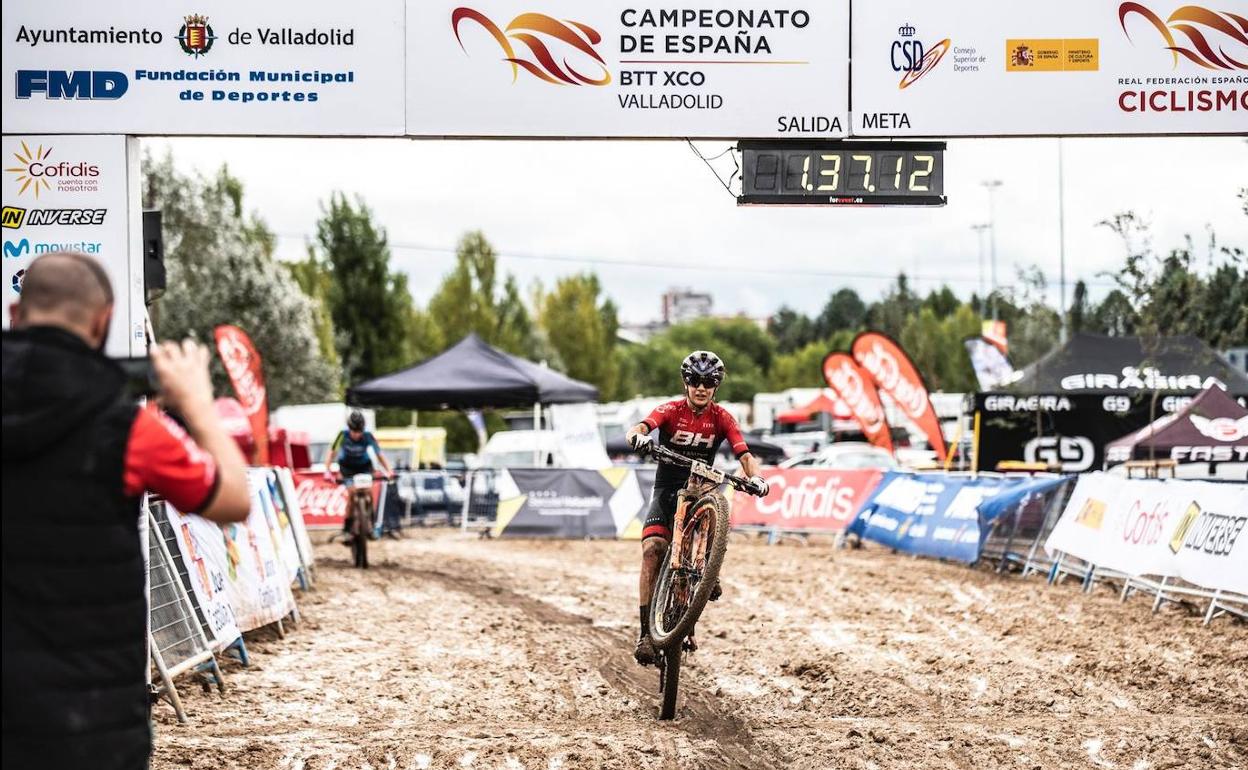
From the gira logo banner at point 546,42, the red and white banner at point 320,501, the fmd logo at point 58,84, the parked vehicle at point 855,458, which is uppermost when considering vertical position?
the gira logo banner at point 546,42

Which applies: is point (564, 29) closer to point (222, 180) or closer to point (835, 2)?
point (835, 2)

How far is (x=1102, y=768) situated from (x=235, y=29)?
6.87 meters

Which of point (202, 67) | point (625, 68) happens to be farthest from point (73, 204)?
point (625, 68)

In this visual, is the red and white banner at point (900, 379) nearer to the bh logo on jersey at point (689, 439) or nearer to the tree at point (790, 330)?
the bh logo on jersey at point (689, 439)

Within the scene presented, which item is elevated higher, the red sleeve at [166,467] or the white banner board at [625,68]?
the white banner board at [625,68]

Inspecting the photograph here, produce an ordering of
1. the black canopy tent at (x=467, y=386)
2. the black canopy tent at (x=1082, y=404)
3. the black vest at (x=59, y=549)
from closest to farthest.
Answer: the black vest at (x=59, y=549)
the black canopy tent at (x=1082, y=404)
the black canopy tent at (x=467, y=386)

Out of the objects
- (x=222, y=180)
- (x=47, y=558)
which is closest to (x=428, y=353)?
(x=222, y=180)

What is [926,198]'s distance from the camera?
392 inches

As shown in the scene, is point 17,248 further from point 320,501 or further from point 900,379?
point 900,379

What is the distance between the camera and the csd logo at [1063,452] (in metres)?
28.1

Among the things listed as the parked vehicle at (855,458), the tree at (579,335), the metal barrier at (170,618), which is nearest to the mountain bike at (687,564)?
the metal barrier at (170,618)

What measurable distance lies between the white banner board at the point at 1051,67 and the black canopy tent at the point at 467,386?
60.9 feet

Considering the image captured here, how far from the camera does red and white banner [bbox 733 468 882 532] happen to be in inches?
930

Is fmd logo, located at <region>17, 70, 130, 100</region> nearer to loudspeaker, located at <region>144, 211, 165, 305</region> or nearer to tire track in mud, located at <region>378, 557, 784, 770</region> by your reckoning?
loudspeaker, located at <region>144, 211, 165, 305</region>
